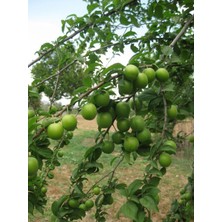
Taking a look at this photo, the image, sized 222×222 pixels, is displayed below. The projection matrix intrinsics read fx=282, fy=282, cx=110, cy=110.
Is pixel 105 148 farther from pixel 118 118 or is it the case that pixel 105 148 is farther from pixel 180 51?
pixel 180 51

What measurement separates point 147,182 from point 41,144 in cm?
44

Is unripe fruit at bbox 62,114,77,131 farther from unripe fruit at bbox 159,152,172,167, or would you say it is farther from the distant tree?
unripe fruit at bbox 159,152,172,167

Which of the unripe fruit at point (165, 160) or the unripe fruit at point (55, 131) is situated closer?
the unripe fruit at point (55, 131)

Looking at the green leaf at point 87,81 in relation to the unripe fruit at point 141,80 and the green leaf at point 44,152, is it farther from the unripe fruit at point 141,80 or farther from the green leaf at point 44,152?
the green leaf at point 44,152

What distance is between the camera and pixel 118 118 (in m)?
1.07

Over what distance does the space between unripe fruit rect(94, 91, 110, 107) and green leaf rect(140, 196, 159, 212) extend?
1.18 ft

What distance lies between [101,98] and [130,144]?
21cm

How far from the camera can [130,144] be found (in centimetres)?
104

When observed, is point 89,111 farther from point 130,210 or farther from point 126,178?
point 126,178

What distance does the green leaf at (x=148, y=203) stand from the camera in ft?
3.12

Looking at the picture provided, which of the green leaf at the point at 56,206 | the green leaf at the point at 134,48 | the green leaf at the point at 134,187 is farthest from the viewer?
the green leaf at the point at 134,48

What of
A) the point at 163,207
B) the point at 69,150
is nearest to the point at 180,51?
the point at 163,207

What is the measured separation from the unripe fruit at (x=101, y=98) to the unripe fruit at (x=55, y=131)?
166 millimetres

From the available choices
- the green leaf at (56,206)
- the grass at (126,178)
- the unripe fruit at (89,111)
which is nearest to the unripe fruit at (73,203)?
the green leaf at (56,206)
